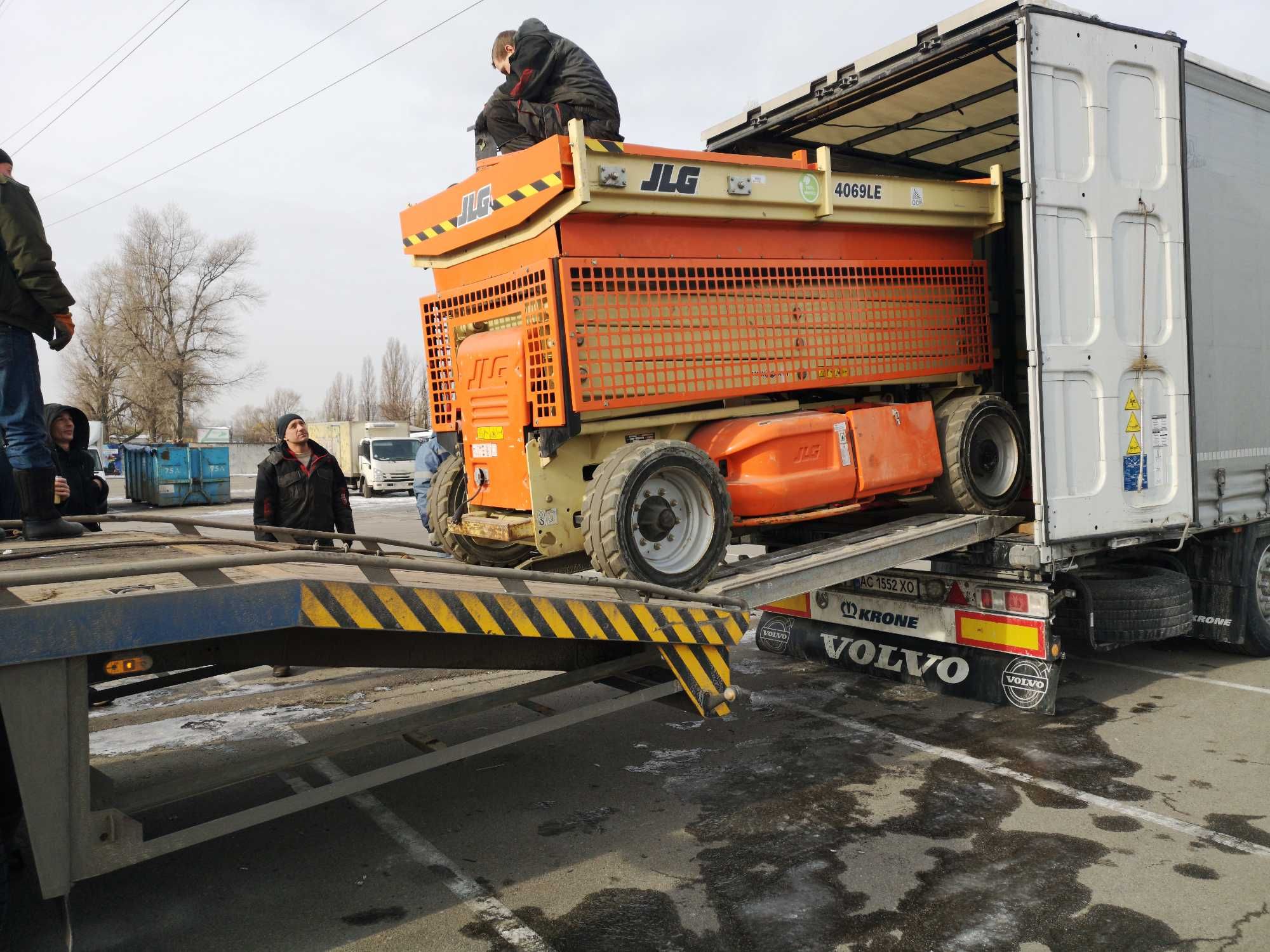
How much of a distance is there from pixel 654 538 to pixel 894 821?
1677 millimetres

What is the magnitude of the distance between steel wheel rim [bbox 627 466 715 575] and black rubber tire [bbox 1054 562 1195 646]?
2.84 meters

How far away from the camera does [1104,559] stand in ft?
21.5

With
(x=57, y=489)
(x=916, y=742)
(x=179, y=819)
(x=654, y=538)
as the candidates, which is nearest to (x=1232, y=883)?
(x=916, y=742)

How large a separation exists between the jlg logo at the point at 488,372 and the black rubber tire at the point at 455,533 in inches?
25.5

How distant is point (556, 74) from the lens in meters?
5.25

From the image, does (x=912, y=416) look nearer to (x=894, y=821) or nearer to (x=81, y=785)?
(x=894, y=821)

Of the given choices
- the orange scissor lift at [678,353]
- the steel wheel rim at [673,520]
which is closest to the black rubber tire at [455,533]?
the orange scissor lift at [678,353]

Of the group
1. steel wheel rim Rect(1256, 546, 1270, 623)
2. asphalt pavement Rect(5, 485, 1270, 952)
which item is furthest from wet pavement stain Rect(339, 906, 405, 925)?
steel wheel rim Rect(1256, 546, 1270, 623)

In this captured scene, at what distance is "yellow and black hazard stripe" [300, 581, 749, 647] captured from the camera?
10.8ft

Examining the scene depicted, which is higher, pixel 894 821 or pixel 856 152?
pixel 856 152

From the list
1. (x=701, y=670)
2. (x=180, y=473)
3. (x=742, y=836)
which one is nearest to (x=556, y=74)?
(x=701, y=670)

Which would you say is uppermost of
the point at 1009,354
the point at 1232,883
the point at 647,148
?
the point at 647,148

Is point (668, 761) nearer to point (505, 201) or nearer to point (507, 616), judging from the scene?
point (507, 616)

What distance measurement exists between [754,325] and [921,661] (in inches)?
99.6
